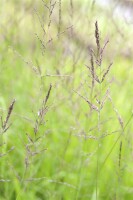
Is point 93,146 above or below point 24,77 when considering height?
below

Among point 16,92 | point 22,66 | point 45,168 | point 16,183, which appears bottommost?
point 16,183

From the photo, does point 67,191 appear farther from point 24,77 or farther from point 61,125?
point 24,77

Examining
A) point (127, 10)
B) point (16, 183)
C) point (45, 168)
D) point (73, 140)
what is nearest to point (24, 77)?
point (73, 140)

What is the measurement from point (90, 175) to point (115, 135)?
53 centimetres

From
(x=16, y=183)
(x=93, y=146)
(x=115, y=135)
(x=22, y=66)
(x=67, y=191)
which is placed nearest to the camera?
(x=16, y=183)

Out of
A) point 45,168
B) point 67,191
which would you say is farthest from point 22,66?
point 67,191

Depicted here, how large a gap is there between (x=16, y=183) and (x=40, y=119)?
2.49 feet

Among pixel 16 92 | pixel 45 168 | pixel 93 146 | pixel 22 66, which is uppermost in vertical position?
pixel 22 66

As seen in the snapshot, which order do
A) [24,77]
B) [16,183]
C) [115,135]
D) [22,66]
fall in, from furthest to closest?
1. [22,66]
2. [24,77]
3. [115,135]
4. [16,183]

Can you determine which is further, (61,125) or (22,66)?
(22,66)

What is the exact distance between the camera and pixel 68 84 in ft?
6.86

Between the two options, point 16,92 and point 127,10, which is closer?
point 127,10

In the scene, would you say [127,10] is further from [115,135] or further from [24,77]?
[24,77]

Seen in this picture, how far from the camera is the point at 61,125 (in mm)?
2820
